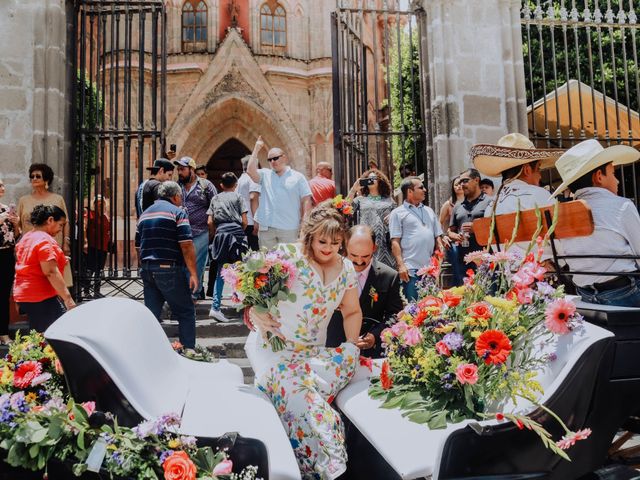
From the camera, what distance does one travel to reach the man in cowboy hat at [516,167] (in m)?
3.80

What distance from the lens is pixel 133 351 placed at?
2.53 metres

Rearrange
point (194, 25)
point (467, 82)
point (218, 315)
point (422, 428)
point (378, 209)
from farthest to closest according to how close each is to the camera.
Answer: point (194, 25) → point (467, 82) → point (218, 315) → point (378, 209) → point (422, 428)

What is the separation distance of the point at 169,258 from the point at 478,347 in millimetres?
A: 3455

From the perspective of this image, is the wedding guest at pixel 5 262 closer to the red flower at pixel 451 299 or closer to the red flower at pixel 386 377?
the red flower at pixel 386 377

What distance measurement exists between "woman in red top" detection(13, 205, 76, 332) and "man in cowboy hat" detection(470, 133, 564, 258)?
349 cm

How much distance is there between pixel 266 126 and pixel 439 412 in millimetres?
20558

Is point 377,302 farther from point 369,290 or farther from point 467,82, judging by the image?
point 467,82

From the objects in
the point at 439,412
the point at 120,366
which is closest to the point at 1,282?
the point at 120,366

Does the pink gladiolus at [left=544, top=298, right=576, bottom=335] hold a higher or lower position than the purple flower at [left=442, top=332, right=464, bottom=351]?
higher

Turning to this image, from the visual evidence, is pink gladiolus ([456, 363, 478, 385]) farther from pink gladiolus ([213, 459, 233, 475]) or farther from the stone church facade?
the stone church facade

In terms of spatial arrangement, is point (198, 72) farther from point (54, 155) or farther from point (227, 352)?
point (227, 352)

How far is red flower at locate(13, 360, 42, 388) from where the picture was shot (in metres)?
2.56

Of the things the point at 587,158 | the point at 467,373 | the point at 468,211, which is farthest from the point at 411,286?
the point at 467,373

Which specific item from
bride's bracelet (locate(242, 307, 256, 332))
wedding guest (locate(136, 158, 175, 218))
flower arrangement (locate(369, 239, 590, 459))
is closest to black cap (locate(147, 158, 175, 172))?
wedding guest (locate(136, 158, 175, 218))
